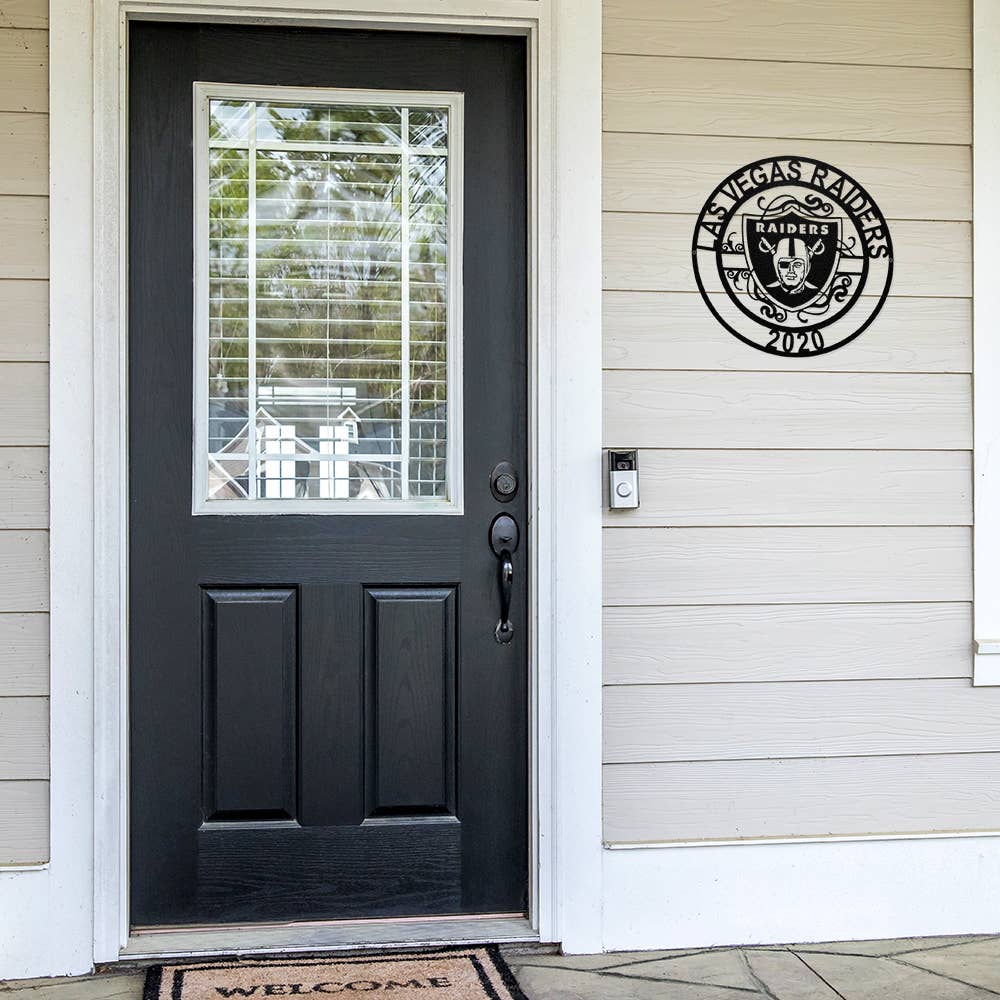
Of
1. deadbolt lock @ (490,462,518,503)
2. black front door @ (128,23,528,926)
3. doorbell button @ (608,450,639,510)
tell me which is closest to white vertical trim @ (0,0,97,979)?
black front door @ (128,23,528,926)

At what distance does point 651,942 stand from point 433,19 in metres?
2.12

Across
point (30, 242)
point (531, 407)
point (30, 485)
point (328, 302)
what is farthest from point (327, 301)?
point (30, 485)

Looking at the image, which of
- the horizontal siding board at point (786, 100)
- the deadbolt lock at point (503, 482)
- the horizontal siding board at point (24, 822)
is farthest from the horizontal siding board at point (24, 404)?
the horizontal siding board at point (786, 100)

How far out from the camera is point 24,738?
247 cm

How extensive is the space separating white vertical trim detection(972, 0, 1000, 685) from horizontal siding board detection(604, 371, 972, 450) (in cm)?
5

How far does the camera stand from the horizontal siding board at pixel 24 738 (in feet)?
8.11

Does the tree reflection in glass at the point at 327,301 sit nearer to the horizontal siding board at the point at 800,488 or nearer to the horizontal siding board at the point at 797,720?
the horizontal siding board at the point at 800,488

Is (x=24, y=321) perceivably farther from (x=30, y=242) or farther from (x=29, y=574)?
Answer: (x=29, y=574)

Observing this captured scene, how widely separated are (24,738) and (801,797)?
1731 millimetres

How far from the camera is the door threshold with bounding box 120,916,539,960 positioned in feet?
8.21

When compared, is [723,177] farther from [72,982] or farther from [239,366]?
[72,982]

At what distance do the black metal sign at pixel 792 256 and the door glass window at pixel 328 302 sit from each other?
0.62m

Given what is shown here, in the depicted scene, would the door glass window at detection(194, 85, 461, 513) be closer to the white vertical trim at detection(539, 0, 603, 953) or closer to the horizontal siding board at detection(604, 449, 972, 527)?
the white vertical trim at detection(539, 0, 603, 953)

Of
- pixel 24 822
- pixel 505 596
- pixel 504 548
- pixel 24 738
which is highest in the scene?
pixel 504 548
